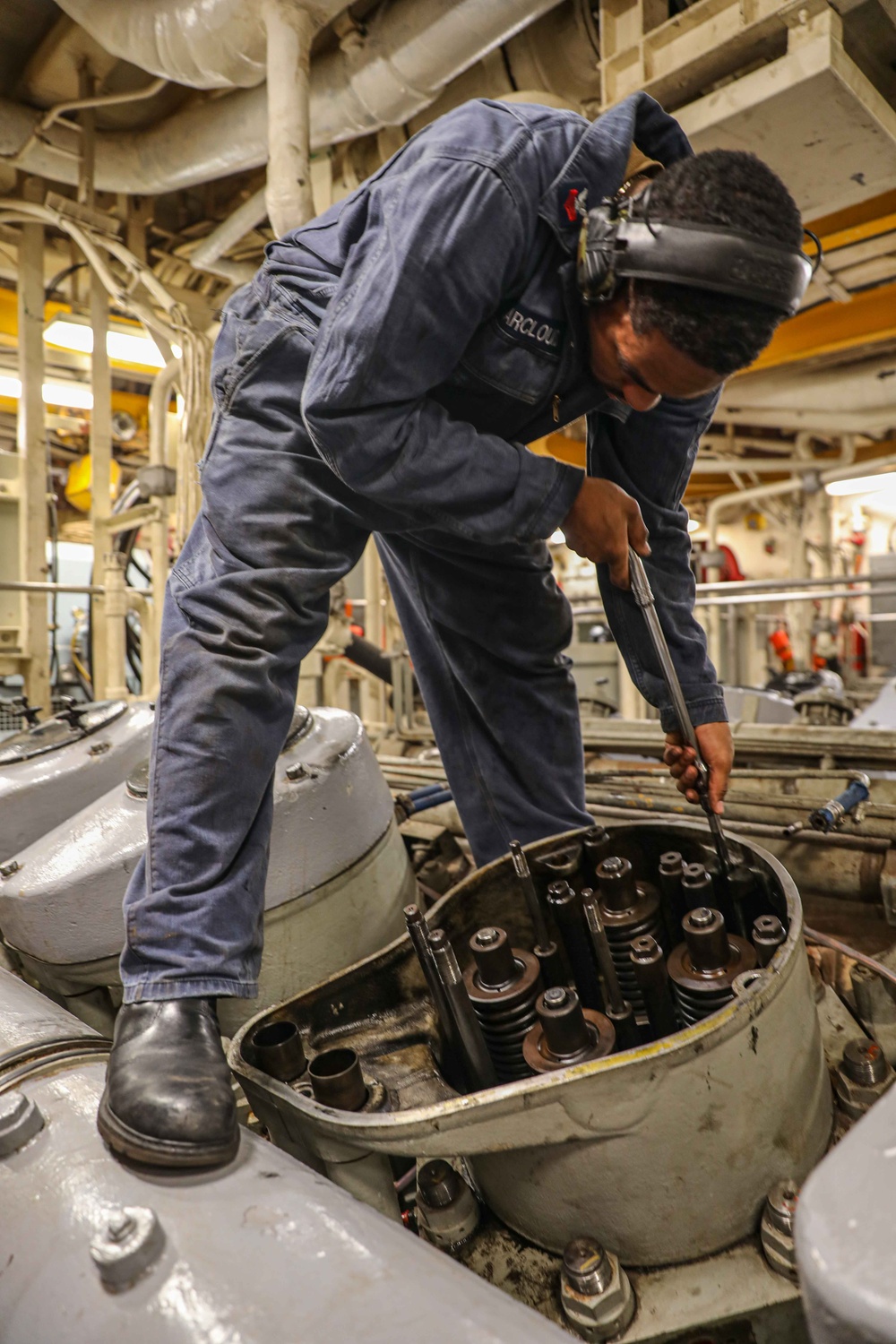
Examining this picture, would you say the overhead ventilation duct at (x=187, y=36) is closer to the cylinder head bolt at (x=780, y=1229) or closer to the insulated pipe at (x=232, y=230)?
the insulated pipe at (x=232, y=230)

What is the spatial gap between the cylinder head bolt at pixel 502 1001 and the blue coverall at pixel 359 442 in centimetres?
25

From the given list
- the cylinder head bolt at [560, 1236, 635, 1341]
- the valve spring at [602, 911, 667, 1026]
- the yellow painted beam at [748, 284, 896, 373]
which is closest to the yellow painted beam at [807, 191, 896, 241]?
the yellow painted beam at [748, 284, 896, 373]

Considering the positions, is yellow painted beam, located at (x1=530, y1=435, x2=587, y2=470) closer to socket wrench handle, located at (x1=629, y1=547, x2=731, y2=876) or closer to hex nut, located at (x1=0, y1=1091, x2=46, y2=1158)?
socket wrench handle, located at (x1=629, y1=547, x2=731, y2=876)

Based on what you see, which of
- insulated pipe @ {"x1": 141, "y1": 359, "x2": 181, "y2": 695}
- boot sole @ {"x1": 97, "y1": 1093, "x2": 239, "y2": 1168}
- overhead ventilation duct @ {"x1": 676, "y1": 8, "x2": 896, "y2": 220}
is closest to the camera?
boot sole @ {"x1": 97, "y1": 1093, "x2": 239, "y2": 1168}

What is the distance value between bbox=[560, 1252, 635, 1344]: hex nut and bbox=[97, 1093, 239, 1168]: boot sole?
13.3 inches

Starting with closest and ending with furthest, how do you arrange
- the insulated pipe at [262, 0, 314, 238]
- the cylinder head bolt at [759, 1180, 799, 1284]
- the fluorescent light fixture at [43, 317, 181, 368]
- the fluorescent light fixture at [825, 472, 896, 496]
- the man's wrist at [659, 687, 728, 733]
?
the cylinder head bolt at [759, 1180, 799, 1284]
the man's wrist at [659, 687, 728, 733]
the insulated pipe at [262, 0, 314, 238]
the fluorescent light fixture at [43, 317, 181, 368]
the fluorescent light fixture at [825, 472, 896, 496]

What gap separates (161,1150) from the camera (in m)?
0.62

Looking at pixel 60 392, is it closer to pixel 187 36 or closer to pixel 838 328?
pixel 187 36

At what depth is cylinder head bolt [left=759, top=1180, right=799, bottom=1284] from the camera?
0.73 meters

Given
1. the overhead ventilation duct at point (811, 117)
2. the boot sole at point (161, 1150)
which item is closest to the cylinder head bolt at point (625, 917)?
the boot sole at point (161, 1150)

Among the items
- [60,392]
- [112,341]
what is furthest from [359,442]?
[60,392]

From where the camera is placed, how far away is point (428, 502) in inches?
36.0

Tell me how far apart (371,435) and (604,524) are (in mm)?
317

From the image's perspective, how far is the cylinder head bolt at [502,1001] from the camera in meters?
0.91
